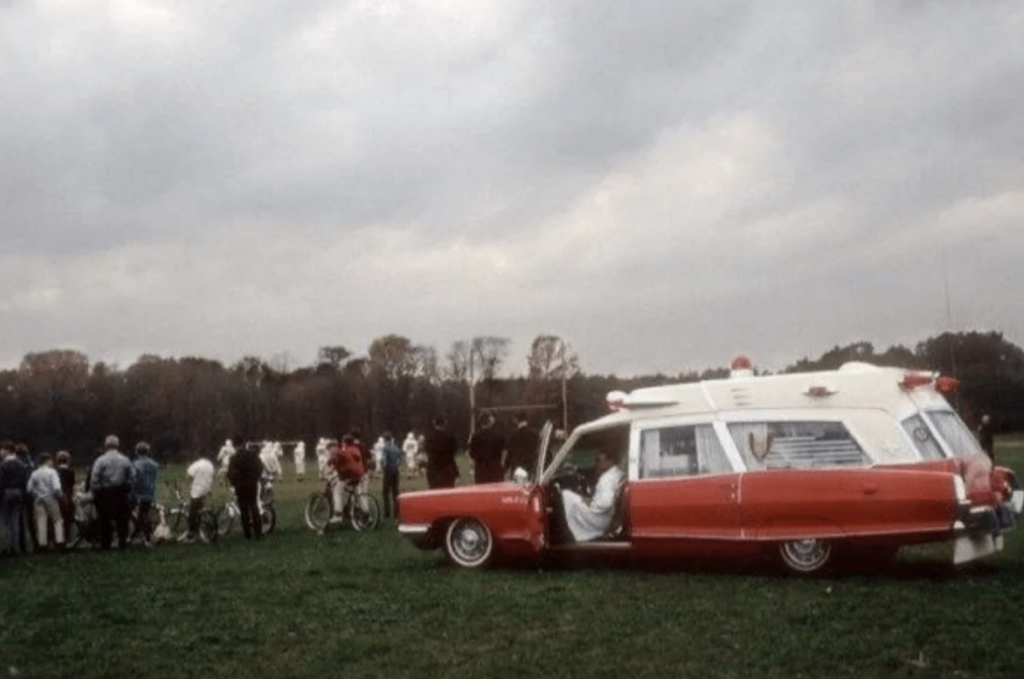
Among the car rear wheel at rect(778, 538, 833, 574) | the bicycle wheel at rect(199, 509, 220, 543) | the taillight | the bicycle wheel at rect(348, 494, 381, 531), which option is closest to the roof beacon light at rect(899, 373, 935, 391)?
the taillight

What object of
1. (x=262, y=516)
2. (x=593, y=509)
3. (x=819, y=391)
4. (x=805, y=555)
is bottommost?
(x=805, y=555)

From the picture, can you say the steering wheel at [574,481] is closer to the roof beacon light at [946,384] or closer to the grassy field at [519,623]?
the grassy field at [519,623]

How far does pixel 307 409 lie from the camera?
114 metres

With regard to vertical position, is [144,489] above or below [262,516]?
above

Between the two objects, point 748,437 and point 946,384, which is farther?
point 946,384

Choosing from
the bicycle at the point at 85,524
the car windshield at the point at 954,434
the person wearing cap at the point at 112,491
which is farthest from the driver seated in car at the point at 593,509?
the bicycle at the point at 85,524

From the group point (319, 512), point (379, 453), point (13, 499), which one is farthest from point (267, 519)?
point (379, 453)

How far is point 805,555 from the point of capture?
1362 cm

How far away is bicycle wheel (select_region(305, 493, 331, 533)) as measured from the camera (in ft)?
76.9

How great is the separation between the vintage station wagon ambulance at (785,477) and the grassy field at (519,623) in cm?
42

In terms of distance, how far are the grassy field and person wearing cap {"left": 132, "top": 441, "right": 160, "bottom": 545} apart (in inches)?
229

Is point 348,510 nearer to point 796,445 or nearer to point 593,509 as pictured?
point 593,509

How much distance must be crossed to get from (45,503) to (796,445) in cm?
1333

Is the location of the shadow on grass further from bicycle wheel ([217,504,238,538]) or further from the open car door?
bicycle wheel ([217,504,238,538])
